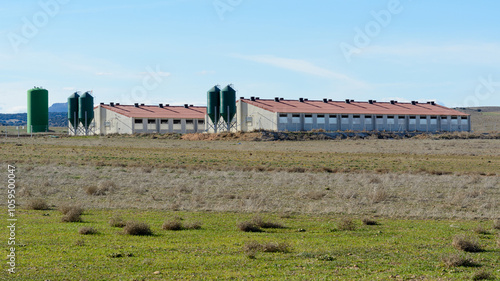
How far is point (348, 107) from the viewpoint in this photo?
87500 mm

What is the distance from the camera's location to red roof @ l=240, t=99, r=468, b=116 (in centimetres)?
8200

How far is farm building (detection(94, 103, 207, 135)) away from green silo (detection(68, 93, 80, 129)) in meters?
3.58

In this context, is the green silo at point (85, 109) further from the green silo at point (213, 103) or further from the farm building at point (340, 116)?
the farm building at point (340, 116)

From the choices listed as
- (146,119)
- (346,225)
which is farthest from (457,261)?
(146,119)

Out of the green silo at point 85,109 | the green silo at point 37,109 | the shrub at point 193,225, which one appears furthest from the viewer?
the green silo at point 37,109

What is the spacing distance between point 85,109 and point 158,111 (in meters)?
12.9

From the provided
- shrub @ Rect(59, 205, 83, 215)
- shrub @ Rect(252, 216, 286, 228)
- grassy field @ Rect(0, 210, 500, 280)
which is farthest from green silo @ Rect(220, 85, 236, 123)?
shrub @ Rect(252, 216, 286, 228)

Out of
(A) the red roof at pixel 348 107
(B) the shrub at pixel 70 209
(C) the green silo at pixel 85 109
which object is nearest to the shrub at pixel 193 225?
(B) the shrub at pixel 70 209

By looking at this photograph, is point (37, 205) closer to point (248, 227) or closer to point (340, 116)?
point (248, 227)

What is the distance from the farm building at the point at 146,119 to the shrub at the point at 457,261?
3082 inches

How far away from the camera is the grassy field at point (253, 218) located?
1044 centimetres

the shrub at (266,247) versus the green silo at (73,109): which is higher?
the green silo at (73,109)

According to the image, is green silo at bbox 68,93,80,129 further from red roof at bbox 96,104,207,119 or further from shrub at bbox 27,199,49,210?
shrub at bbox 27,199,49,210

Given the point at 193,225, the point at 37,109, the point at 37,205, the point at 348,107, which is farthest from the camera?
the point at 37,109
